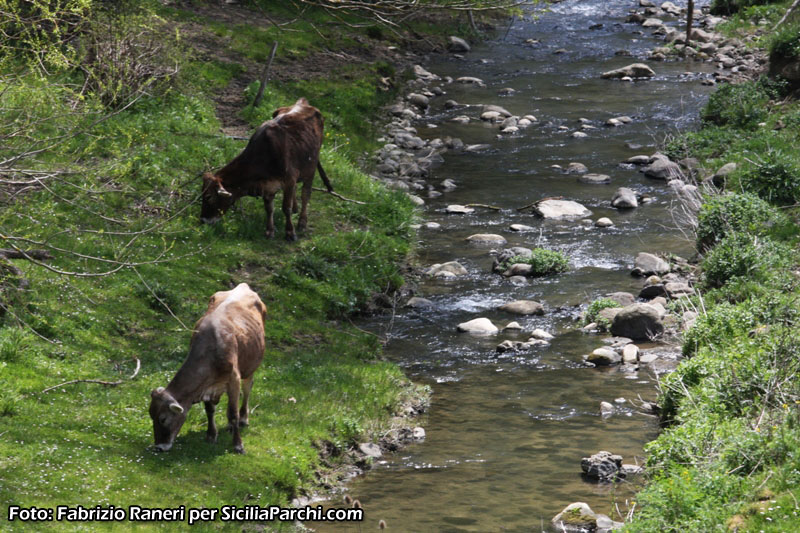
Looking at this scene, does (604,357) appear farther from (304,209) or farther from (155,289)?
(155,289)

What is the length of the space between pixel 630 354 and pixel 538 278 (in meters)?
4.11

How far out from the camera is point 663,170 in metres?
24.7

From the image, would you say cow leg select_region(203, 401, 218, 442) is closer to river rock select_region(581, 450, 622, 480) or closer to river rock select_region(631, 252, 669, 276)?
river rock select_region(581, 450, 622, 480)

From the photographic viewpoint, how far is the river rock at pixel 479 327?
17000 mm

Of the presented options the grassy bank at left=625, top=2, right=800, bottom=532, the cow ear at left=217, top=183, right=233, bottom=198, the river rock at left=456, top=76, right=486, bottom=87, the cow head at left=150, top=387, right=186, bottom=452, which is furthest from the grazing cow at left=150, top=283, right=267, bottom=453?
the river rock at left=456, top=76, right=486, bottom=87

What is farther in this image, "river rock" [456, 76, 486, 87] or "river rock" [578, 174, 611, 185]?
"river rock" [456, 76, 486, 87]

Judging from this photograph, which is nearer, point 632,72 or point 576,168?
point 576,168

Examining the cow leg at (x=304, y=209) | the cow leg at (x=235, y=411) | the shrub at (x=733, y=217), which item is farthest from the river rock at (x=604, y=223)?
the cow leg at (x=235, y=411)

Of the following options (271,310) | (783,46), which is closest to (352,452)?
(271,310)

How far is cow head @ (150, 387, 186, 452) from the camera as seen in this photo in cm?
1071

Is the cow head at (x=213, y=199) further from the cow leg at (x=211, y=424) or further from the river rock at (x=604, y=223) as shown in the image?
the river rock at (x=604, y=223)

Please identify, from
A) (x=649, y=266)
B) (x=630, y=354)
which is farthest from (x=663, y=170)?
(x=630, y=354)

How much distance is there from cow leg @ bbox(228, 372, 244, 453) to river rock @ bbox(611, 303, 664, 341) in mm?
7921

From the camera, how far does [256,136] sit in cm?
1827
